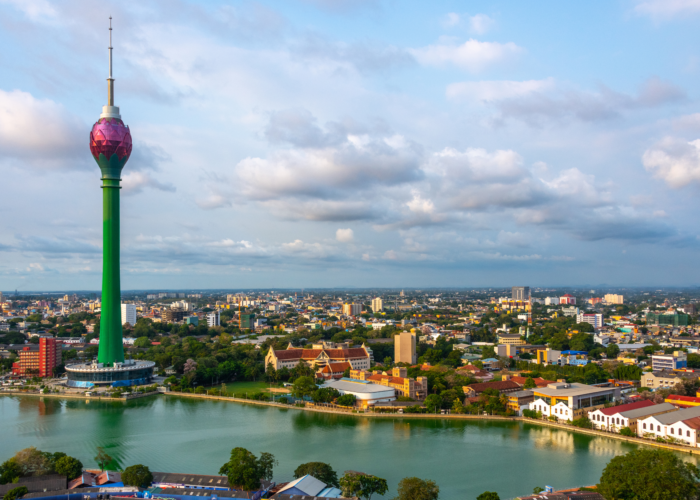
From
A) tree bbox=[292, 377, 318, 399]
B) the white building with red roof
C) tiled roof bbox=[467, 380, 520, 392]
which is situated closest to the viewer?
the white building with red roof

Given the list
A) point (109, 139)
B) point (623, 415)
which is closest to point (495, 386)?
point (623, 415)

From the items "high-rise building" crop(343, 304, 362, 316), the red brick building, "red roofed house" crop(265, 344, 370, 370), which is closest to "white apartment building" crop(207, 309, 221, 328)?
"high-rise building" crop(343, 304, 362, 316)

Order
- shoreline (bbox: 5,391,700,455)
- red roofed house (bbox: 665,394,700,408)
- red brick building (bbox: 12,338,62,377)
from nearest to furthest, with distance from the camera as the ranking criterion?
1. shoreline (bbox: 5,391,700,455)
2. red roofed house (bbox: 665,394,700,408)
3. red brick building (bbox: 12,338,62,377)

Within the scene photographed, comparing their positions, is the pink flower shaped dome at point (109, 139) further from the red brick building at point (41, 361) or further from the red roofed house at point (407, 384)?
the red roofed house at point (407, 384)

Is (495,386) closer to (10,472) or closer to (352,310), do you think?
(10,472)

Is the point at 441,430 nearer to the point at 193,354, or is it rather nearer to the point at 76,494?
the point at 76,494

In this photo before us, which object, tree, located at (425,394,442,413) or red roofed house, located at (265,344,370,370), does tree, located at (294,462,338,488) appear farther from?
red roofed house, located at (265,344,370,370)

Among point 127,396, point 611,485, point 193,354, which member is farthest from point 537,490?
point 193,354
